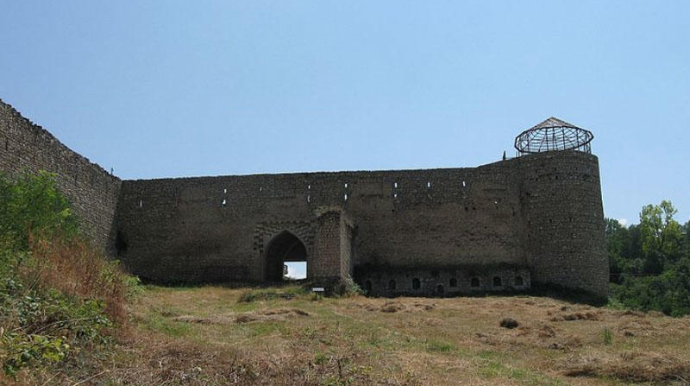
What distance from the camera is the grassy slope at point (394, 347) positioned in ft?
21.3

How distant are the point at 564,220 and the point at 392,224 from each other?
20.7ft

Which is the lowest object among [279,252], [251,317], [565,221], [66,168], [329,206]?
[251,317]

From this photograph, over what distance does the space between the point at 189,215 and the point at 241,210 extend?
2.15 m

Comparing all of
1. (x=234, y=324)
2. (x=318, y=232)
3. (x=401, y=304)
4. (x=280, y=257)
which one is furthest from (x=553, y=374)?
(x=280, y=257)

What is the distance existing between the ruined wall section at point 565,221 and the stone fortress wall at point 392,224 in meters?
0.04

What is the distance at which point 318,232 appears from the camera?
20.8 m

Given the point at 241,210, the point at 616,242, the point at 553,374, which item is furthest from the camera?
the point at 616,242

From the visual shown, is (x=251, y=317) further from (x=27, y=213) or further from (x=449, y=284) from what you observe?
(x=449, y=284)

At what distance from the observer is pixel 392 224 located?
81.1 ft

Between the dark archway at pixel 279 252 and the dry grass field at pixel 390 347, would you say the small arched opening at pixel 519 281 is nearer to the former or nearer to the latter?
the dry grass field at pixel 390 347

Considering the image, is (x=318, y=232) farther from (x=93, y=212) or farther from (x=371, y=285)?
(x=93, y=212)

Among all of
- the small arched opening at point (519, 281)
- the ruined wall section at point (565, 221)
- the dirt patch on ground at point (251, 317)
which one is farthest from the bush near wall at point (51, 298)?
the ruined wall section at point (565, 221)

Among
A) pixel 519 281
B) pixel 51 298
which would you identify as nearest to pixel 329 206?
pixel 519 281

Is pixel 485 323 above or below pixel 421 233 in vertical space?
below
